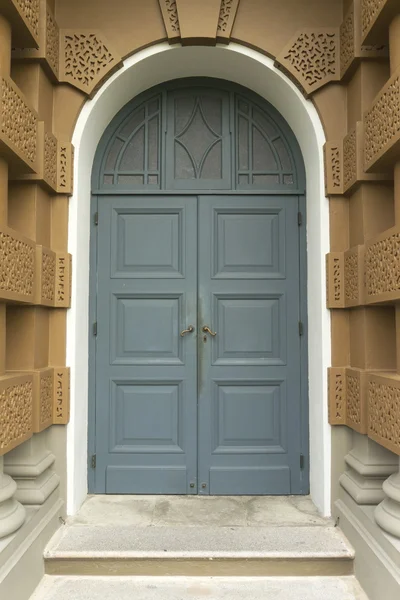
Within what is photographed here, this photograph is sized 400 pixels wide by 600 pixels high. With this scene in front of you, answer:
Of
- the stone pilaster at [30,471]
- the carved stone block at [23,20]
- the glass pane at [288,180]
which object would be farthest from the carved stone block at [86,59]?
the stone pilaster at [30,471]

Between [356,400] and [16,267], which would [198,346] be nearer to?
[356,400]

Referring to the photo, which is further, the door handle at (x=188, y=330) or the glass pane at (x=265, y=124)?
the glass pane at (x=265, y=124)

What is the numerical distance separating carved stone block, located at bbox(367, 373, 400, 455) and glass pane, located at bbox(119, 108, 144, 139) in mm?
2304

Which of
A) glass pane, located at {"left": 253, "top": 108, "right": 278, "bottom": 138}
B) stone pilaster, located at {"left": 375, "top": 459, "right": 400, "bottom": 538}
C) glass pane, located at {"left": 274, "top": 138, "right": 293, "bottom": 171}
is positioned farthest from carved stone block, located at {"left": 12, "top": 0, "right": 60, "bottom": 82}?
stone pilaster, located at {"left": 375, "top": 459, "right": 400, "bottom": 538}

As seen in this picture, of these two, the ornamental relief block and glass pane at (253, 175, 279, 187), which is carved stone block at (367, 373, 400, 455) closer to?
glass pane at (253, 175, 279, 187)

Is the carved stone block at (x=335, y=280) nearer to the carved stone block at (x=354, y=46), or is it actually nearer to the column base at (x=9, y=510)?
the carved stone block at (x=354, y=46)

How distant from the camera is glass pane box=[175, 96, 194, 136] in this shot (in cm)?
332

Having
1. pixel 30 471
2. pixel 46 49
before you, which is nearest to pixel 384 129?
pixel 46 49

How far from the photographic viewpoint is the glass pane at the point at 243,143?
3.30 metres

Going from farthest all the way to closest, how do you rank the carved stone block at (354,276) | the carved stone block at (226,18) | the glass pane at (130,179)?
the glass pane at (130,179) → the carved stone block at (226,18) → the carved stone block at (354,276)

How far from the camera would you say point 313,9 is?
298 cm

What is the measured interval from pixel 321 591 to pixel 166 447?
128cm

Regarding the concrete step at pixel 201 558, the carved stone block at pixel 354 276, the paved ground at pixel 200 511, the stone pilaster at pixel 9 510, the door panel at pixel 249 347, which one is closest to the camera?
the stone pilaster at pixel 9 510

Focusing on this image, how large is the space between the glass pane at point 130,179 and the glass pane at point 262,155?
819 millimetres
